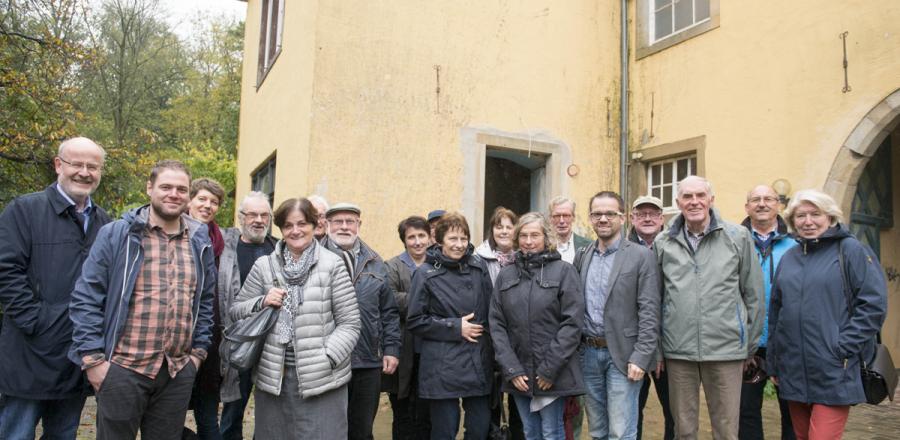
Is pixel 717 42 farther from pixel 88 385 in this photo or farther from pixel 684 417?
pixel 88 385

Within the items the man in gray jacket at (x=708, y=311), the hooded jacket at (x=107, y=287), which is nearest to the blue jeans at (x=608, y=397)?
the man in gray jacket at (x=708, y=311)

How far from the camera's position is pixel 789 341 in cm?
357

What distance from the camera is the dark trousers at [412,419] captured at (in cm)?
438

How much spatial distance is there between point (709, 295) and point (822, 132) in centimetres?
426

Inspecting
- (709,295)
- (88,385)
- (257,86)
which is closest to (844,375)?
(709,295)

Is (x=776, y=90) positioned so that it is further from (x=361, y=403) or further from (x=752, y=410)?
(x=361, y=403)

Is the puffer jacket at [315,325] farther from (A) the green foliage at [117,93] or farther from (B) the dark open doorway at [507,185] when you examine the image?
(B) the dark open doorway at [507,185]

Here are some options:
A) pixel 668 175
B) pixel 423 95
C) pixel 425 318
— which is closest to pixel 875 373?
pixel 425 318

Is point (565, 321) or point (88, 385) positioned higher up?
point (565, 321)

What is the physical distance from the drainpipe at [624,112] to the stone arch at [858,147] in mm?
2809

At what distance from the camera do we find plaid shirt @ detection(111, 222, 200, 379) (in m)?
2.96

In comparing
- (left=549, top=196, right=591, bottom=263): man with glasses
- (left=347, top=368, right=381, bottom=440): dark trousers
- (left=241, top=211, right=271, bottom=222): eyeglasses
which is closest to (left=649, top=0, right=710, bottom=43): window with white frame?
(left=549, top=196, right=591, bottom=263): man with glasses

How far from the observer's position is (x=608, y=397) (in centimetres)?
373

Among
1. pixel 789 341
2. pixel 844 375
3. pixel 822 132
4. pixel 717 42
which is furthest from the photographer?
pixel 717 42
